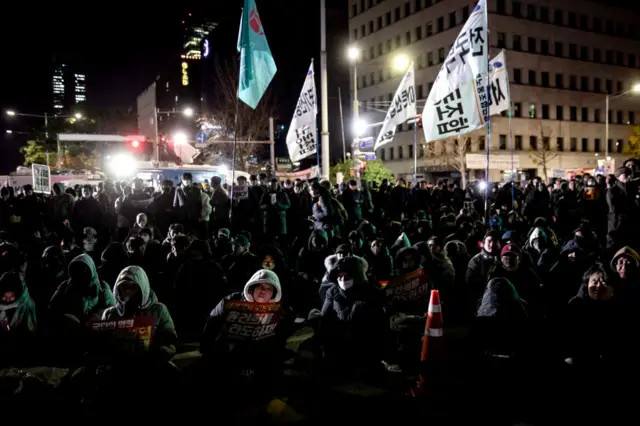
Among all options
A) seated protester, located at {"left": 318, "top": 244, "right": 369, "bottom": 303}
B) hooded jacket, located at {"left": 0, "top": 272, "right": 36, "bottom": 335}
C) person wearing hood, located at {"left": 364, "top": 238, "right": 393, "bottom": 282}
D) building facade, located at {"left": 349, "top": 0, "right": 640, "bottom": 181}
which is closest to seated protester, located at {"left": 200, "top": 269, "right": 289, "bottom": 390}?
seated protester, located at {"left": 318, "top": 244, "right": 369, "bottom": 303}

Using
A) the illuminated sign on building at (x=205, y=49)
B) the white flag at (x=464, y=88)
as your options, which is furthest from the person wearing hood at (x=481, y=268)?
the illuminated sign on building at (x=205, y=49)

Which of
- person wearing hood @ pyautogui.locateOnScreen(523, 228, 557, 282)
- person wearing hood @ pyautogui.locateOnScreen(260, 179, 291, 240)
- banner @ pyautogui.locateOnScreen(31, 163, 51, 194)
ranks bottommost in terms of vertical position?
person wearing hood @ pyautogui.locateOnScreen(523, 228, 557, 282)

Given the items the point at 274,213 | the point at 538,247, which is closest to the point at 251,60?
the point at 274,213

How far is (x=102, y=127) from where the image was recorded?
76000 mm

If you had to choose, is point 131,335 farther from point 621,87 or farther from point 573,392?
point 621,87

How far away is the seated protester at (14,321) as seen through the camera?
5332 millimetres

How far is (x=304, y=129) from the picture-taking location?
581 inches

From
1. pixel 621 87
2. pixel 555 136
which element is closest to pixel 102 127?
pixel 555 136

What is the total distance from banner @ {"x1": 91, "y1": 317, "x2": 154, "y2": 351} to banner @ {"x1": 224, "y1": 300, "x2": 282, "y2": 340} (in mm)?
670

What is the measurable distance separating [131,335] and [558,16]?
61609 millimetres

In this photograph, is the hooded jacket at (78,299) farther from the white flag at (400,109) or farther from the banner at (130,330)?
the white flag at (400,109)

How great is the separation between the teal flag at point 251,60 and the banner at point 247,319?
626cm

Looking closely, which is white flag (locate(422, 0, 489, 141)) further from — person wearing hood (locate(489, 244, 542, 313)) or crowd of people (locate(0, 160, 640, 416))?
person wearing hood (locate(489, 244, 542, 313))

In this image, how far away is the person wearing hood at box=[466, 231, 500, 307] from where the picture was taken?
704cm
